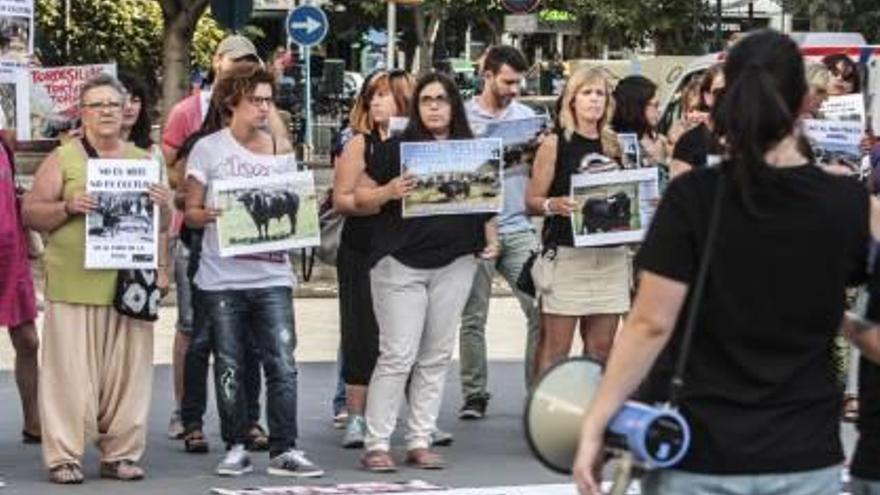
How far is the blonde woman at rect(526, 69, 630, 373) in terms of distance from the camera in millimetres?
8398

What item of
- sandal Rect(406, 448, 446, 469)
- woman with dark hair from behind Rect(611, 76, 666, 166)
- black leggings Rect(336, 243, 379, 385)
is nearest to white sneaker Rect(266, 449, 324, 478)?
sandal Rect(406, 448, 446, 469)

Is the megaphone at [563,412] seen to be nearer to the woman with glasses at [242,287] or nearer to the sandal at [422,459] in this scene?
the woman with glasses at [242,287]

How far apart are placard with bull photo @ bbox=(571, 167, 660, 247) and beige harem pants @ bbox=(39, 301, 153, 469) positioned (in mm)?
1942

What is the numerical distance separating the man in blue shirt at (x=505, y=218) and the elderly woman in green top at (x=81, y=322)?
6.76 feet

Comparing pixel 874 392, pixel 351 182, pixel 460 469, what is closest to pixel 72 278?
pixel 351 182

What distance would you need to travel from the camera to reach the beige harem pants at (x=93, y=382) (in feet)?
25.0

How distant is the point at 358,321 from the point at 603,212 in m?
1.23

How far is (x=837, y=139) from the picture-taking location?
8.69m

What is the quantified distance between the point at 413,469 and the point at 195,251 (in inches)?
52.1

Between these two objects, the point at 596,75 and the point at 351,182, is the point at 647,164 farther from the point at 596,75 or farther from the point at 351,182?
the point at 351,182

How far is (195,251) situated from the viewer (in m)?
8.09

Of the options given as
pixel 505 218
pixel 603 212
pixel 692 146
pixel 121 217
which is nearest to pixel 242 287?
pixel 121 217

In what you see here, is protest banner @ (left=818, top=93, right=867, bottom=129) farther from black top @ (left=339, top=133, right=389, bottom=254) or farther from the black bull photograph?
black top @ (left=339, top=133, right=389, bottom=254)

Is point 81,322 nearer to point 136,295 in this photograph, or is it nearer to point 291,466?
point 136,295
